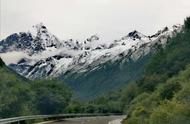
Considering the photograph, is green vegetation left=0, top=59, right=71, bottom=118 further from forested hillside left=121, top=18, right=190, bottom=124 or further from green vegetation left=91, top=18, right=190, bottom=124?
forested hillside left=121, top=18, right=190, bottom=124

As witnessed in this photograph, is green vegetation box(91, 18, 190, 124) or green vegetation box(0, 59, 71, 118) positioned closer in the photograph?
green vegetation box(91, 18, 190, 124)

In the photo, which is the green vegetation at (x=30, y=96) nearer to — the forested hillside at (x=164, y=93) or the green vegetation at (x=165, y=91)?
the forested hillside at (x=164, y=93)

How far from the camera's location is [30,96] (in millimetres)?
93375

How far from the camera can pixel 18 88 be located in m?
85.2

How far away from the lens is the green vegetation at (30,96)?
80562mm

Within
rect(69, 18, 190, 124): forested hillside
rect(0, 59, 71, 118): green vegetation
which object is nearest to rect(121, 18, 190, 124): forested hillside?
rect(69, 18, 190, 124): forested hillside

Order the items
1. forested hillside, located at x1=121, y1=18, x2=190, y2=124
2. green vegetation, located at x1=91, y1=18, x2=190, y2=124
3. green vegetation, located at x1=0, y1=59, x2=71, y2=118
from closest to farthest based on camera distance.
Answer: forested hillside, located at x1=121, y1=18, x2=190, y2=124, green vegetation, located at x1=91, y1=18, x2=190, y2=124, green vegetation, located at x1=0, y1=59, x2=71, y2=118

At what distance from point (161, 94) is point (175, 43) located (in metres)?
67.8

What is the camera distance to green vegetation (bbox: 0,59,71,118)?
8056cm

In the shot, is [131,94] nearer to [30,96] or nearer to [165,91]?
[30,96]

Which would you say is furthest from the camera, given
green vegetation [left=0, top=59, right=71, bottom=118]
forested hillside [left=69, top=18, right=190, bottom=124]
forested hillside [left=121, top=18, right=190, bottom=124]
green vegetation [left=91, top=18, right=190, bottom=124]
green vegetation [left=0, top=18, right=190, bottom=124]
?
green vegetation [left=0, top=59, right=71, bottom=118]

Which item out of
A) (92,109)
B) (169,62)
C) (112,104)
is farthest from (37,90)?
(112,104)

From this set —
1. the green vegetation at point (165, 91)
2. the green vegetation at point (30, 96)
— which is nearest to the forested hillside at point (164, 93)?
the green vegetation at point (165, 91)

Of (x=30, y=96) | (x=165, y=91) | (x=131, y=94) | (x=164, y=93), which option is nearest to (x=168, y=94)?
(x=165, y=91)
